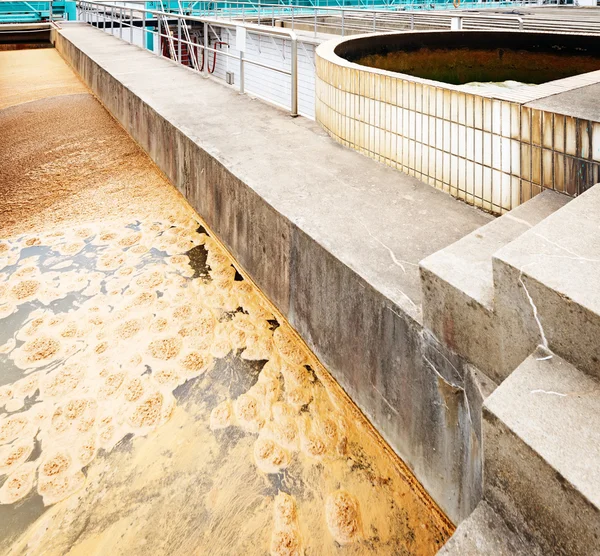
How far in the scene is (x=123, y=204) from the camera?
401cm

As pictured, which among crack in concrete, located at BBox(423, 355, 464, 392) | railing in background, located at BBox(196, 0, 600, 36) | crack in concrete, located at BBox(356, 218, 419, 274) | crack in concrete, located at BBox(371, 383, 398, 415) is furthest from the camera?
railing in background, located at BBox(196, 0, 600, 36)

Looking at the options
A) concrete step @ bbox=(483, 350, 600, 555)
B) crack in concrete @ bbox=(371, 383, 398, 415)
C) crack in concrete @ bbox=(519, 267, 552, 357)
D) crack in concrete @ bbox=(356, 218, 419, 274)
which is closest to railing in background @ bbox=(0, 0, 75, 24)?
crack in concrete @ bbox=(356, 218, 419, 274)

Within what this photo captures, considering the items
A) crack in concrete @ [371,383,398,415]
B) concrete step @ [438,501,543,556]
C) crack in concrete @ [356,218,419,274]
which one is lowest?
crack in concrete @ [371,383,398,415]

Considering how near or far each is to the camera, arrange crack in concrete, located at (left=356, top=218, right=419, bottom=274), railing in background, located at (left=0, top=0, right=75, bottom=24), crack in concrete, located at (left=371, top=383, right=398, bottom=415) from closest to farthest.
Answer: crack in concrete, located at (left=371, top=383, right=398, bottom=415) → crack in concrete, located at (left=356, top=218, right=419, bottom=274) → railing in background, located at (left=0, top=0, right=75, bottom=24)

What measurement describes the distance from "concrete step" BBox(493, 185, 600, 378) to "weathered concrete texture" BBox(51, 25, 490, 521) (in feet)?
0.91

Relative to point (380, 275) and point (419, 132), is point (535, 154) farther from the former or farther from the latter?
point (380, 275)

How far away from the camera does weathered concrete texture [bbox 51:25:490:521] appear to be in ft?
5.07

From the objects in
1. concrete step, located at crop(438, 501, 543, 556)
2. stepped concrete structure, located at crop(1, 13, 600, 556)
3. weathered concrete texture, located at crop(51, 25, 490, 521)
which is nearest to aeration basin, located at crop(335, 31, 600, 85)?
weathered concrete texture, located at crop(51, 25, 490, 521)

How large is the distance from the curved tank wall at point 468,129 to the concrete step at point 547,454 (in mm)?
1053

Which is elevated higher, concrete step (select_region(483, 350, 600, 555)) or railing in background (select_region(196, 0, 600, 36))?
railing in background (select_region(196, 0, 600, 36))

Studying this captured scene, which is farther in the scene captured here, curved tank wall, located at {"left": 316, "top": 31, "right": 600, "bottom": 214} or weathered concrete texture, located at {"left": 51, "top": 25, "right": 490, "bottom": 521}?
curved tank wall, located at {"left": 316, "top": 31, "right": 600, "bottom": 214}

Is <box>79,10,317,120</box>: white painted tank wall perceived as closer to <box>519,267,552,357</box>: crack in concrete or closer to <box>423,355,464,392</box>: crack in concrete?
<box>423,355,464,392</box>: crack in concrete

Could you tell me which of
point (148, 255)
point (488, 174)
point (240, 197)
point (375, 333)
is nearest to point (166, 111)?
point (148, 255)

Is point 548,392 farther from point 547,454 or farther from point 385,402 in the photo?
point 385,402
